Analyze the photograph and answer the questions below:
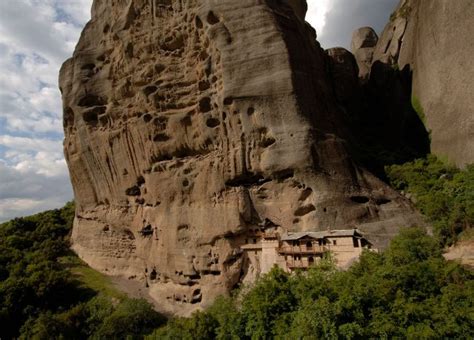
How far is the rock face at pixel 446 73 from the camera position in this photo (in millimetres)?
17922

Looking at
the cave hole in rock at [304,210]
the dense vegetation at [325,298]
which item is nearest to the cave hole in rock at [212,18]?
the cave hole in rock at [304,210]

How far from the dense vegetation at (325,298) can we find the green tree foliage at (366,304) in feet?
0.10

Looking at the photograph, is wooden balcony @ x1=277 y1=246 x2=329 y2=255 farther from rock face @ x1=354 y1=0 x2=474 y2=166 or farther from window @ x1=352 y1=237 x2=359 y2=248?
rock face @ x1=354 y1=0 x2=474 y2=166

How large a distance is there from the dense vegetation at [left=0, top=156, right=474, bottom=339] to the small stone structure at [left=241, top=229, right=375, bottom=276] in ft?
2.55

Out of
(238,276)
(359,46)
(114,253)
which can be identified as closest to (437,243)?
(238,276)

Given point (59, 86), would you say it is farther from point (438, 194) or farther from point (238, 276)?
point (438, 194)

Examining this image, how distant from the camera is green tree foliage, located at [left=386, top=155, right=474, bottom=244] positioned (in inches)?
543

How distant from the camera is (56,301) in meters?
20.3

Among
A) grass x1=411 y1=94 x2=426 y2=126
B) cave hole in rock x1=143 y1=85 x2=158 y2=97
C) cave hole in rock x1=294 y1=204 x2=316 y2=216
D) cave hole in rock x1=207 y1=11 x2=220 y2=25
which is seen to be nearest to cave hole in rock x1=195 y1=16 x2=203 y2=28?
cave hole in rock x1=207 y1=11 x2=220 y2=25

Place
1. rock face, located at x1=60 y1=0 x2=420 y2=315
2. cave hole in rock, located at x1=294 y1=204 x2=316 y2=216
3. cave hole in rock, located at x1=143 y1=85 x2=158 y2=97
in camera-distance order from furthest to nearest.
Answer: cave hole in rock, located at x1=143 y1=85 x2=158 y2=97
rock face, located at x1=60 y1=0 x2=420 y2=315
cave hole in rock, located at x1=294 y1=204 x2=316 y2=216

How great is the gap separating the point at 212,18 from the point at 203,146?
7.53 m

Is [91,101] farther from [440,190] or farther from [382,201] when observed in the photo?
[440,190]

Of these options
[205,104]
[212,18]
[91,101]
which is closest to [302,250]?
[205,104]

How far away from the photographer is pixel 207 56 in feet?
67.9
